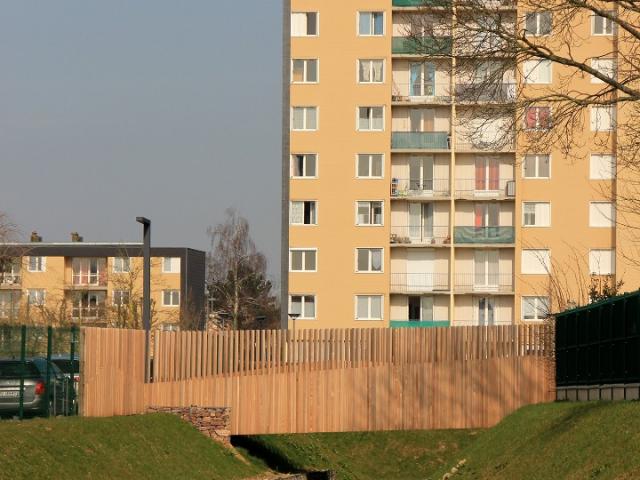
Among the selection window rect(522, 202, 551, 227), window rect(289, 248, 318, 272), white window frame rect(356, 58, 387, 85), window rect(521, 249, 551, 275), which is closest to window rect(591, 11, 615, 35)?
window rect(522, 202, 551, 227)

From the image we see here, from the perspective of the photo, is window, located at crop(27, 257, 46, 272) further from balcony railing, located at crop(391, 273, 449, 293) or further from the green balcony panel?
the green balcony panel

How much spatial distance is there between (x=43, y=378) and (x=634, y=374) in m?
10.8

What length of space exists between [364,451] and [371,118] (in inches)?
1100

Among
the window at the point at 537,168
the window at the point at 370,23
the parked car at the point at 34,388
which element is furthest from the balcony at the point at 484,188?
the parked car at the point at 34,388

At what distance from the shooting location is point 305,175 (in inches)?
2694

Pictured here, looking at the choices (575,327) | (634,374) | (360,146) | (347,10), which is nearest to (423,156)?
(360,146)

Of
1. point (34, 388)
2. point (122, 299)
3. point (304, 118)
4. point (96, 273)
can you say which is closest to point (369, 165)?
point (304, 118)

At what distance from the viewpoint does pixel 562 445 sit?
2398 centimetres

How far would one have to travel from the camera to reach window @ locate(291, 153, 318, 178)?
68.3 m

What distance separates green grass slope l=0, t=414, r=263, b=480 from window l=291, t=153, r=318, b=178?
1356 inches

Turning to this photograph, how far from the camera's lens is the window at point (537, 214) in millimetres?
67688

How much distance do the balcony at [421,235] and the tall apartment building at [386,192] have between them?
1.8 inches

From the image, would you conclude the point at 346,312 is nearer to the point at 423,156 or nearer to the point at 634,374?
the point at 423,156

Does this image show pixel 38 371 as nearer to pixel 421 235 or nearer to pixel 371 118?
pixel 371 118
